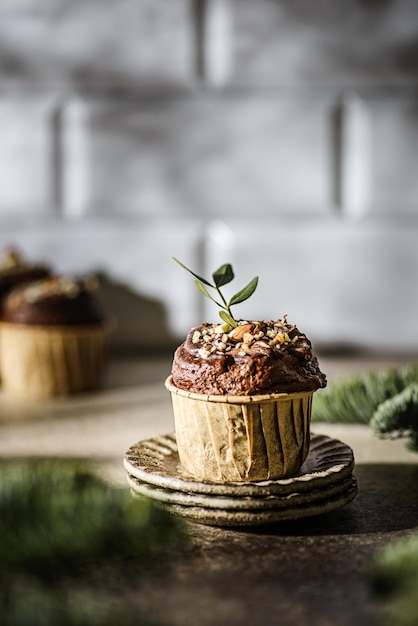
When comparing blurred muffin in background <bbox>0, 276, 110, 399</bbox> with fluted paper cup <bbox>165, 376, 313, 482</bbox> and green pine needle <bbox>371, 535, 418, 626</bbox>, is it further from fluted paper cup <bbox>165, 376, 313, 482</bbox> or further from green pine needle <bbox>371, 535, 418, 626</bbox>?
green pine needle <bbox>371, 535, 418, 626</bbox>

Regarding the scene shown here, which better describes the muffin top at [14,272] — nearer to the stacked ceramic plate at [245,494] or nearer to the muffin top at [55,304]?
the muffin top at [55,304]

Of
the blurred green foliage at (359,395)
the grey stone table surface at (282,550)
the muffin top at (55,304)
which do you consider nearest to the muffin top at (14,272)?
the muffin top at (55,304)

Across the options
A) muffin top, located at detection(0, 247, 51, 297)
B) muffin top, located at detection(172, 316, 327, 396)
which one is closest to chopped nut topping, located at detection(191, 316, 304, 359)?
muffin top, located at detection(172, 316, 327, 396)

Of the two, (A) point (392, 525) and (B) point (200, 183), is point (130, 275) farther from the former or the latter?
(A) point (392, 525)

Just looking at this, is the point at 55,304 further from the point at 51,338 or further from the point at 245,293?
the point at 245,293

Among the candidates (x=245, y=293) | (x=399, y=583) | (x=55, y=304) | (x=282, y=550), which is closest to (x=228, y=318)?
(x=245, y=293)

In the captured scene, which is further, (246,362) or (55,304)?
(55,304)

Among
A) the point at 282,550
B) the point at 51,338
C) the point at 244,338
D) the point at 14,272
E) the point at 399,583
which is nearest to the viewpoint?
the point at 399,583

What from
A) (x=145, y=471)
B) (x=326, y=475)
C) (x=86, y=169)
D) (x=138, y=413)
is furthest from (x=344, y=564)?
(x=86, y=169)
